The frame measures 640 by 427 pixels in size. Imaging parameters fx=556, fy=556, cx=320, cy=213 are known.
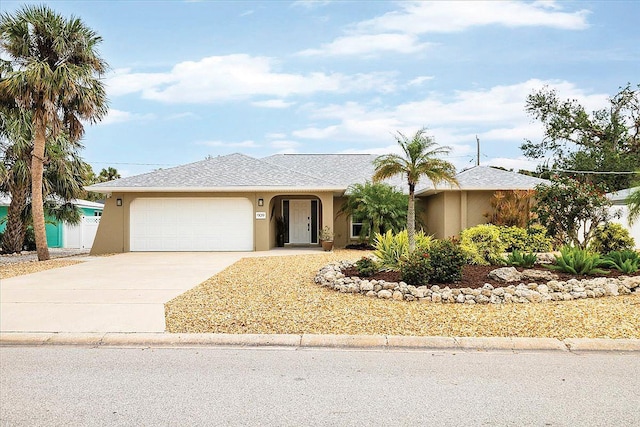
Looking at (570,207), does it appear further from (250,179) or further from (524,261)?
(250,179)

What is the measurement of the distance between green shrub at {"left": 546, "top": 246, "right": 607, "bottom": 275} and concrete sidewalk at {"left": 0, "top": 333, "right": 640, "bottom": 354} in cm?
468

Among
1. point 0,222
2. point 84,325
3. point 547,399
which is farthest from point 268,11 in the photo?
point 0,222

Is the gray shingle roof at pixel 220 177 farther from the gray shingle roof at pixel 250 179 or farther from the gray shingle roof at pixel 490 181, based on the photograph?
the gray shingle roof at pixel 490 181

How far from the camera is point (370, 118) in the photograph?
27.4 meters

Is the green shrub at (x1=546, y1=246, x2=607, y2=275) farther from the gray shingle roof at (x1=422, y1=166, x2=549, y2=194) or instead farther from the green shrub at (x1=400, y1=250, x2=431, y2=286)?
the gray shingle roof at (x1=422, y1=166, x2=549, y2=194)

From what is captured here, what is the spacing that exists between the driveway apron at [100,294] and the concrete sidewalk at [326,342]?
36 centimetres

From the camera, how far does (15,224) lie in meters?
21.9

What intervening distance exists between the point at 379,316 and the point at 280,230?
16.7m

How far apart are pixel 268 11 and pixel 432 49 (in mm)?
5040

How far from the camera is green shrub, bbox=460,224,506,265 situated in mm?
12727

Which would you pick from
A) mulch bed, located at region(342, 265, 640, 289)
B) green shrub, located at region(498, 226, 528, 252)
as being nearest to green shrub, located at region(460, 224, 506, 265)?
mulch bed, located at region(342, 265, 640, 289)

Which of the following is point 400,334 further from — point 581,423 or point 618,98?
point 618,98

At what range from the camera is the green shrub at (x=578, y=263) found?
36.0ft

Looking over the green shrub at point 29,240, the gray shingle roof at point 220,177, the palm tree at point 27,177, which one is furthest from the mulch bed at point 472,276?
the green shrub at point 29,240
